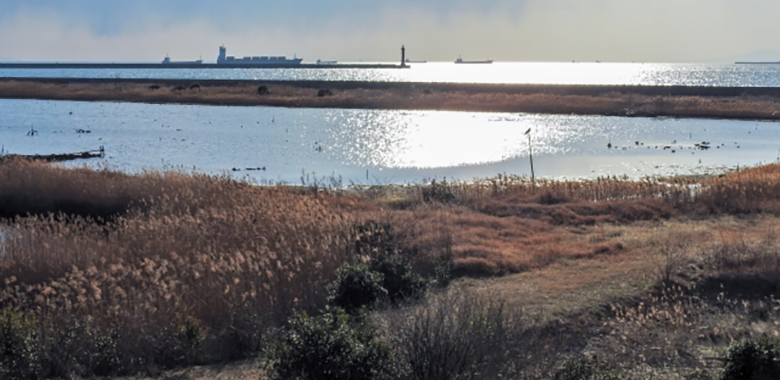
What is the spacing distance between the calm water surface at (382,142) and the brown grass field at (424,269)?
948 centimetres

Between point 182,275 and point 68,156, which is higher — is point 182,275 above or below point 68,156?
below

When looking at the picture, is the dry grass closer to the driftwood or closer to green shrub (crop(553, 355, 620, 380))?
green shrub (crop(553, 355, 620, 380))

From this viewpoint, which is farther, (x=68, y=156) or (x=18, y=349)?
(x=68, y=156)

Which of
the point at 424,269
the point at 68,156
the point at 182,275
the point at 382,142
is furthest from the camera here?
the point at 382,142

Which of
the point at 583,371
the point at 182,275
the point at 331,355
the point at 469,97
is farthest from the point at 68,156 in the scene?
the point at 469,97

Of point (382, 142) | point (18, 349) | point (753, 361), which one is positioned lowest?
point (753, 361)

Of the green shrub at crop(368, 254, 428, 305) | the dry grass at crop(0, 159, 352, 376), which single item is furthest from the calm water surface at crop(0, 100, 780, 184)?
the green shrub at crop(368, 254, 428, 305)

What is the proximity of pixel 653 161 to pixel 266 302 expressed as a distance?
26.3 m

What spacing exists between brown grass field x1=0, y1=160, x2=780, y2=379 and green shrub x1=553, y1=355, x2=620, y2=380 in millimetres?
202

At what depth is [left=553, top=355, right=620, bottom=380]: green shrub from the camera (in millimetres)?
6949

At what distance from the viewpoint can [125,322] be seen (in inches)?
360

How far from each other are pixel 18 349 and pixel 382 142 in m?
33.4

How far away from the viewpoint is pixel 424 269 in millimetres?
12406

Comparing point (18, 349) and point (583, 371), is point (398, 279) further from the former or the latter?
point (18, 349)
